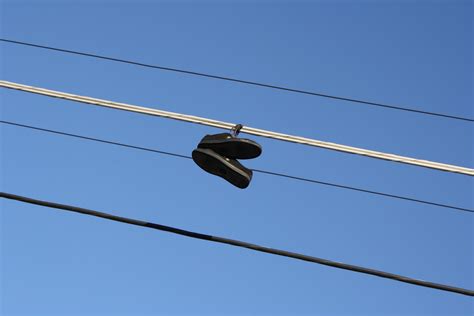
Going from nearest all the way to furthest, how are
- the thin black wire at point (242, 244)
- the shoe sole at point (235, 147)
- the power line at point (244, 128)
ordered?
the thin black wire at point (242, 244), the power line at point (244, 128), the shoe sole at point (235, 147)

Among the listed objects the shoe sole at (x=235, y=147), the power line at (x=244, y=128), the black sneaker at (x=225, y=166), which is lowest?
the black sneaker at (x=225, y=166)

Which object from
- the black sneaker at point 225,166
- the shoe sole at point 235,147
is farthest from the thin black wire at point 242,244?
the shoe sole at point 235,147

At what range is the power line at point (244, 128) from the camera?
5.97 m

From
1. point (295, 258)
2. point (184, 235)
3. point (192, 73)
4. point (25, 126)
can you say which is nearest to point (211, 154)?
point (184, 235)

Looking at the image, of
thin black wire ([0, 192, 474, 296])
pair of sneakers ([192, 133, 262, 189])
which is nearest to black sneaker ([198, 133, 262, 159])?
pair of sneakers ([192, 133, 262, 189])

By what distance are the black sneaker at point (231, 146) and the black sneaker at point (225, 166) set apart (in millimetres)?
38

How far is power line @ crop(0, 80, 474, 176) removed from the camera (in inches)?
235

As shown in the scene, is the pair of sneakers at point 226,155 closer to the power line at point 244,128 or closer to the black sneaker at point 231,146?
the black sneaker at point 231,146

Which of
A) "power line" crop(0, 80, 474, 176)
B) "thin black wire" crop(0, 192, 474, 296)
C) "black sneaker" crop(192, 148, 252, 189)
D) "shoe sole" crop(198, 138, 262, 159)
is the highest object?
"power line" crop(0, 80, 474, 176)

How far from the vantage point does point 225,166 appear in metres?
6.24

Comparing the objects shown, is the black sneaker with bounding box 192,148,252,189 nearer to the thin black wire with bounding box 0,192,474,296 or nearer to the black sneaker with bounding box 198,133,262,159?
the black sneaker with bounding box 198,133,262,159

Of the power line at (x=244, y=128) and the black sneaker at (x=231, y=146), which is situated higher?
the power line at (x=244, y=128)

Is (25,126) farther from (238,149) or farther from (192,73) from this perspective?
(238,149)

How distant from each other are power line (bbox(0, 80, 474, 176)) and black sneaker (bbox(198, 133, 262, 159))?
108mm
